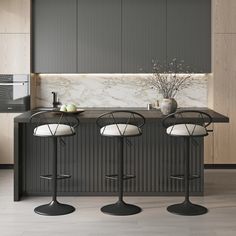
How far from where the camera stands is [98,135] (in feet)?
16.4

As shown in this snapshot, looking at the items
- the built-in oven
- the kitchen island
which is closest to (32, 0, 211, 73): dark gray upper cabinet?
the built-in oven

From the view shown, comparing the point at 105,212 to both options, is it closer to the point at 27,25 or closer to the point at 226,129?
the point at 226,129

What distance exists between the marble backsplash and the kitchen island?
2039mm

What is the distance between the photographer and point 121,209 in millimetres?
4488

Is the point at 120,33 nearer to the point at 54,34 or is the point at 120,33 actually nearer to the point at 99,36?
the point at 99,36

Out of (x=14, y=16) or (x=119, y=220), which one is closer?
(x=119, y=220)

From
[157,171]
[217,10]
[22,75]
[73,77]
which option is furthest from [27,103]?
[217,10]

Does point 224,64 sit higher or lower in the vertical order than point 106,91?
higher

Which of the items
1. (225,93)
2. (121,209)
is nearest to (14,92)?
(121,209)

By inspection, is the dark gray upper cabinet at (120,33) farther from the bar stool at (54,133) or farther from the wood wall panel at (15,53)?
the bar stool at (54,133)

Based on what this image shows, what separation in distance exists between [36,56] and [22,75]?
35 cm

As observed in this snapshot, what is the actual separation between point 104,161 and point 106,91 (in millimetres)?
2185

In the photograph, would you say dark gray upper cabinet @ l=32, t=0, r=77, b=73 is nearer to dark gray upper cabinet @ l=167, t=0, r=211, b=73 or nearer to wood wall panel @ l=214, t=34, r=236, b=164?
dark gray upper cabinet @ l=167, t=0, r=211, b=73

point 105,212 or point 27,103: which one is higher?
point 27,103
